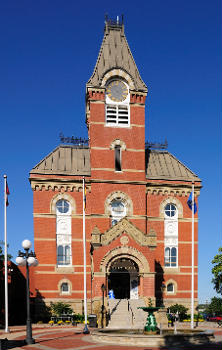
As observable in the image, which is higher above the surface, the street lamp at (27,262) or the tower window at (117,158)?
the tower window at (117,158)

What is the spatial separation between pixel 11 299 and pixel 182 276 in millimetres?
16473

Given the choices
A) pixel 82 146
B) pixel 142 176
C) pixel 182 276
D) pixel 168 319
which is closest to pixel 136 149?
pixel 142 176

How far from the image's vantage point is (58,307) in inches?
1560

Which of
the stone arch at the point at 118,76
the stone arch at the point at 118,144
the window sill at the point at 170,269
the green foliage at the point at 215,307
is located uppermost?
the stone arch at the point at 118,76

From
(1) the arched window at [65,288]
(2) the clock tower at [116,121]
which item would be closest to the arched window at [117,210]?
(2) the clock tower at [116,121]

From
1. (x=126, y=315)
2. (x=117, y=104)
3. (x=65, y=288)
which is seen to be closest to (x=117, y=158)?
(x=117, y=104)

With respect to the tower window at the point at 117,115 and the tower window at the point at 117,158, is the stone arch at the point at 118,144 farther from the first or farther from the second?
the tower window at the point at 117,115

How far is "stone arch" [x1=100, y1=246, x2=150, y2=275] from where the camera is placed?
38.2m

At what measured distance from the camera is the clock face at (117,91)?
45312mm

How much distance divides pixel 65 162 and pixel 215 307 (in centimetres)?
2147

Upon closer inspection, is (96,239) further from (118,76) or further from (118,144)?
(118,76)

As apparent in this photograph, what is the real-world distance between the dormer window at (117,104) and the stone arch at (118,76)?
48cm

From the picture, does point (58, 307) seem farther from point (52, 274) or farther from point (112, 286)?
point (112, 286)

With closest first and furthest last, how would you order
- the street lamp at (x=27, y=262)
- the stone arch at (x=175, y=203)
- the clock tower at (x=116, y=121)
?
the street lamp at (x=27, y=262) < the clock tower at (x=116, y=121) < the stone arch at (x=175, y=203)
